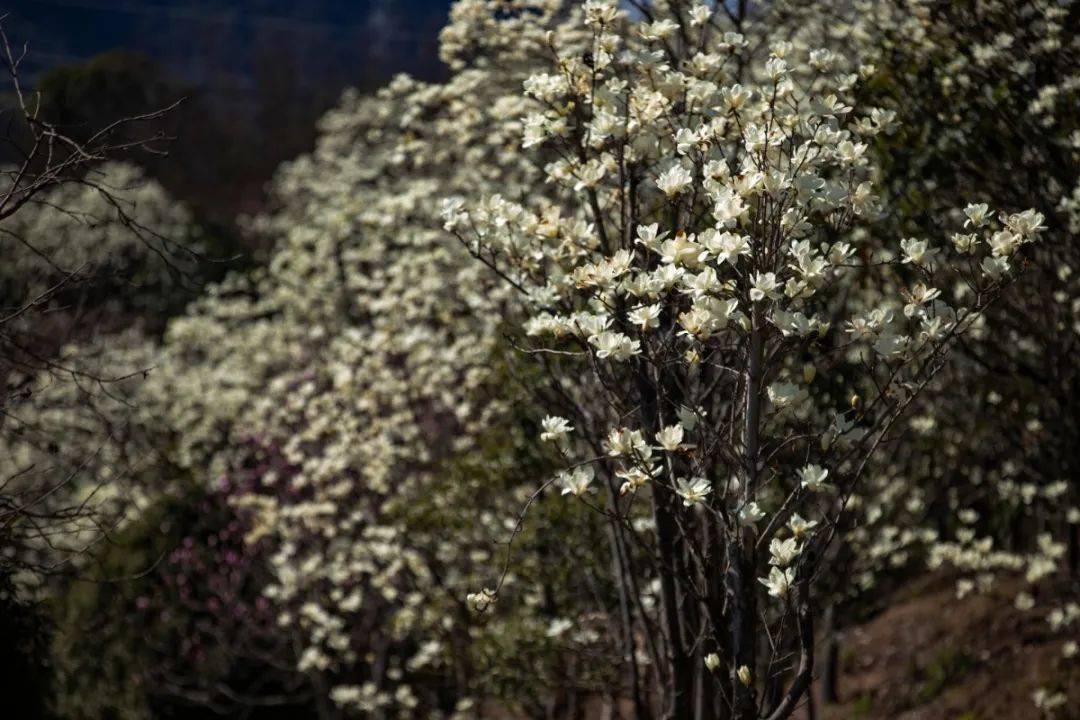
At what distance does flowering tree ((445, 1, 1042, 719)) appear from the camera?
286cm

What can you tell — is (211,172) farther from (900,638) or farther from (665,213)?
(665,213)

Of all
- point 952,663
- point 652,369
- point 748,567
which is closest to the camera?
point 748,567

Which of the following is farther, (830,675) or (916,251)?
(830,675)

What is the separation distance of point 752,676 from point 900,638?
7.28 meters

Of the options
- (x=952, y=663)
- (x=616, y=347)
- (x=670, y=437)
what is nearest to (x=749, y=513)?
(x=670, y=437)

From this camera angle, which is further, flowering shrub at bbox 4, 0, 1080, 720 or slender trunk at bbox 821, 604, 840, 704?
slender trunk at bbox 821, 604, 840, 704

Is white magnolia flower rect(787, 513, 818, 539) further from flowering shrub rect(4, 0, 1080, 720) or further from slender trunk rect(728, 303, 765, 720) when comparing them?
slender trunk rect(728, 303, 765, 720)

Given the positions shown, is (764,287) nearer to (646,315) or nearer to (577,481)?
(646,315)

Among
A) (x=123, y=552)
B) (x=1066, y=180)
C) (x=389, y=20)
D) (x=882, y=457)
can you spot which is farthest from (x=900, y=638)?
(x=389, y=20)

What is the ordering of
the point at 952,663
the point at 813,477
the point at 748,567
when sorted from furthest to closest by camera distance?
the point at 952,663 < the point at 748,567 < the point at 813,477

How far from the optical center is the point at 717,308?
9.15 ft

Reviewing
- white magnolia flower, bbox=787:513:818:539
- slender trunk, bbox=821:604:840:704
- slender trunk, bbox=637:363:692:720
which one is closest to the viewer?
white magnolia flower, bbox=787:513:818:539

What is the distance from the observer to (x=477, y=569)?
7.06 metres

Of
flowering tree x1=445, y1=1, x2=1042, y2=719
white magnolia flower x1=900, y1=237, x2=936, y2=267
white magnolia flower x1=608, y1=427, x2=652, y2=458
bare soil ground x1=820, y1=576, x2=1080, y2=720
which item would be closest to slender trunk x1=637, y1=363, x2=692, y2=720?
flowering tree x1=445, y1=1, x2=1042, y2=719
